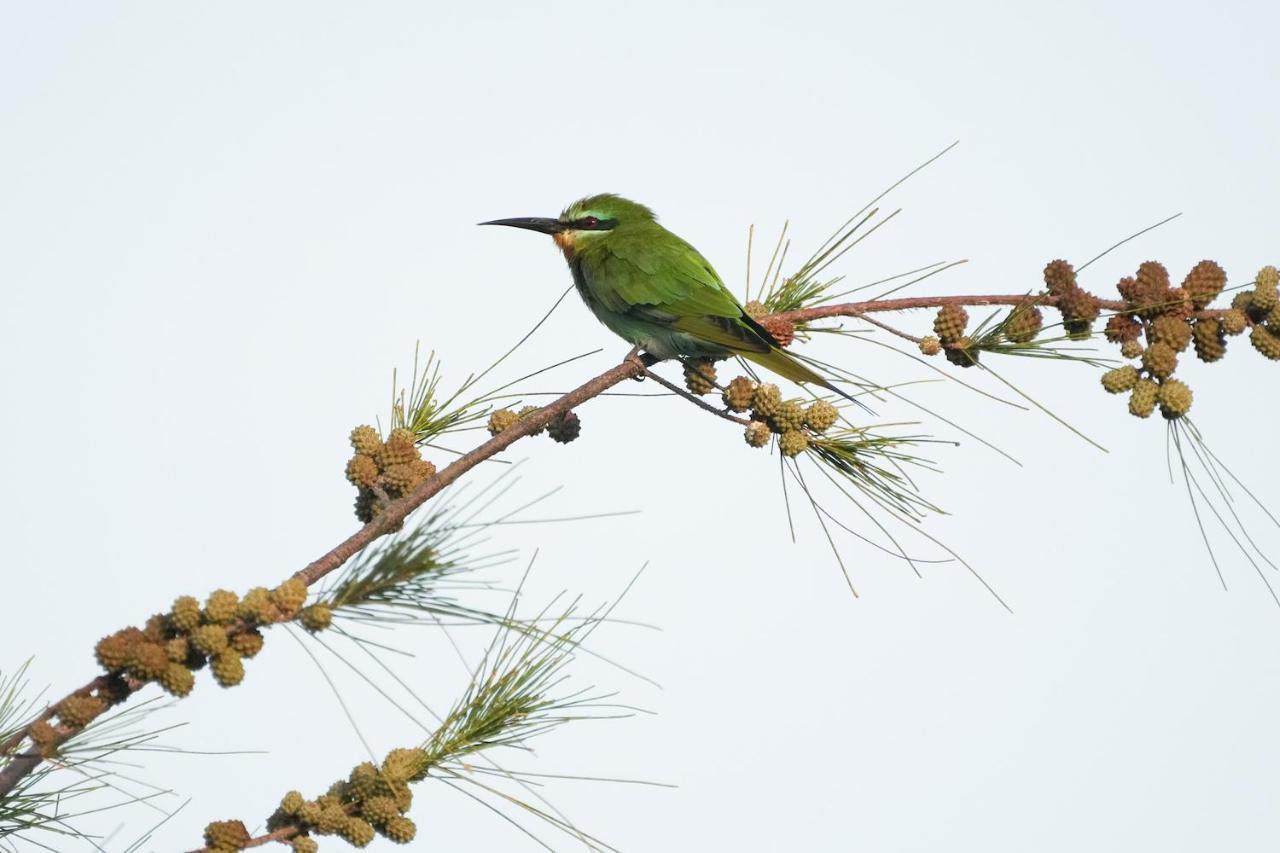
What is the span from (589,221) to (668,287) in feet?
3.38

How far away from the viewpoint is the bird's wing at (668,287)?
169 inches

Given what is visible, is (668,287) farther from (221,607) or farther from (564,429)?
(221,607)

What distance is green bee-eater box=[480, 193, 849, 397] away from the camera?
3896 mm

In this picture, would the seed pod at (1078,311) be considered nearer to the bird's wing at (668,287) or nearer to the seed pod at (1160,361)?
the seed pod at (1160,361)

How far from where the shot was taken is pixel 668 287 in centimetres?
482

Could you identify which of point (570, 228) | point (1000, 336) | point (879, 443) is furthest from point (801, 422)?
point (570, 228)

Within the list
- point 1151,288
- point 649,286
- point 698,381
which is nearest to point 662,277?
point 649,286

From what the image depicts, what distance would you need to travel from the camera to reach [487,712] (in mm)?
2348

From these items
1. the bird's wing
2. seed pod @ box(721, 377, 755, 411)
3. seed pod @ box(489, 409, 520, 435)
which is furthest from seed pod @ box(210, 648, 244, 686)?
the bird's wing

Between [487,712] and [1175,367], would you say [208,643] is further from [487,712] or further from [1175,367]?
[1175,367]

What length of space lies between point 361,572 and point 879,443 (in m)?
1.23

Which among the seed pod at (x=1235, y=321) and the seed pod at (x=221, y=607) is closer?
the seed pod at (x=221, y=607)

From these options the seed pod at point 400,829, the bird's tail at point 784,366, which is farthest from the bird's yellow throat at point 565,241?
the seed pod at point 400,829

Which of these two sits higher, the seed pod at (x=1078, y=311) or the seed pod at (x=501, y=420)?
the seed pod at (x=1078, y=311)
